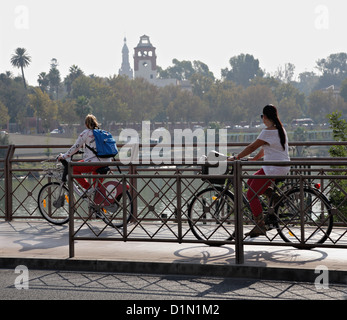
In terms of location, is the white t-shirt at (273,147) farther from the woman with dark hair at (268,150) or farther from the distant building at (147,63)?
the distant building at (147,63)

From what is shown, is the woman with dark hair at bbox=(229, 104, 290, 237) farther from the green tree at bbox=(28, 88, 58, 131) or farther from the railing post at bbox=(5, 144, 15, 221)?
the green tree at bbox=(28, 88, 58, 131)

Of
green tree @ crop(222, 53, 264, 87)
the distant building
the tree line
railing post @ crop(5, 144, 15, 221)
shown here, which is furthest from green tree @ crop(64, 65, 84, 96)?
railing post @ crop(5, 144, 15, 221)

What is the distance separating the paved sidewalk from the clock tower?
151 m

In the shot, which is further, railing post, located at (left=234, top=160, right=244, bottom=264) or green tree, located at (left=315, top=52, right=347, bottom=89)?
green tree, located at (left=315, top=52, right=347, bottom=89)

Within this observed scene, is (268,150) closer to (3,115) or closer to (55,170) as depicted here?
(55,170)

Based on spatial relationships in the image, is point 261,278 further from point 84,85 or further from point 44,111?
point 84,85

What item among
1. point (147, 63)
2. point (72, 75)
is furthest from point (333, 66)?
point (72, 75)

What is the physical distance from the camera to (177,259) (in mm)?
6488

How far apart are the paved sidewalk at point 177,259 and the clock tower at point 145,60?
151 metres

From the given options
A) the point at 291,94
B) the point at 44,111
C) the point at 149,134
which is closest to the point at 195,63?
the point at 291,94

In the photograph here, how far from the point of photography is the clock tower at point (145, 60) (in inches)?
6186

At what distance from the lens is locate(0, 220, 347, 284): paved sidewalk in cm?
597

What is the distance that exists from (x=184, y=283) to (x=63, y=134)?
94174mm

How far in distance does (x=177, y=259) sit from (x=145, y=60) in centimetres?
15400
